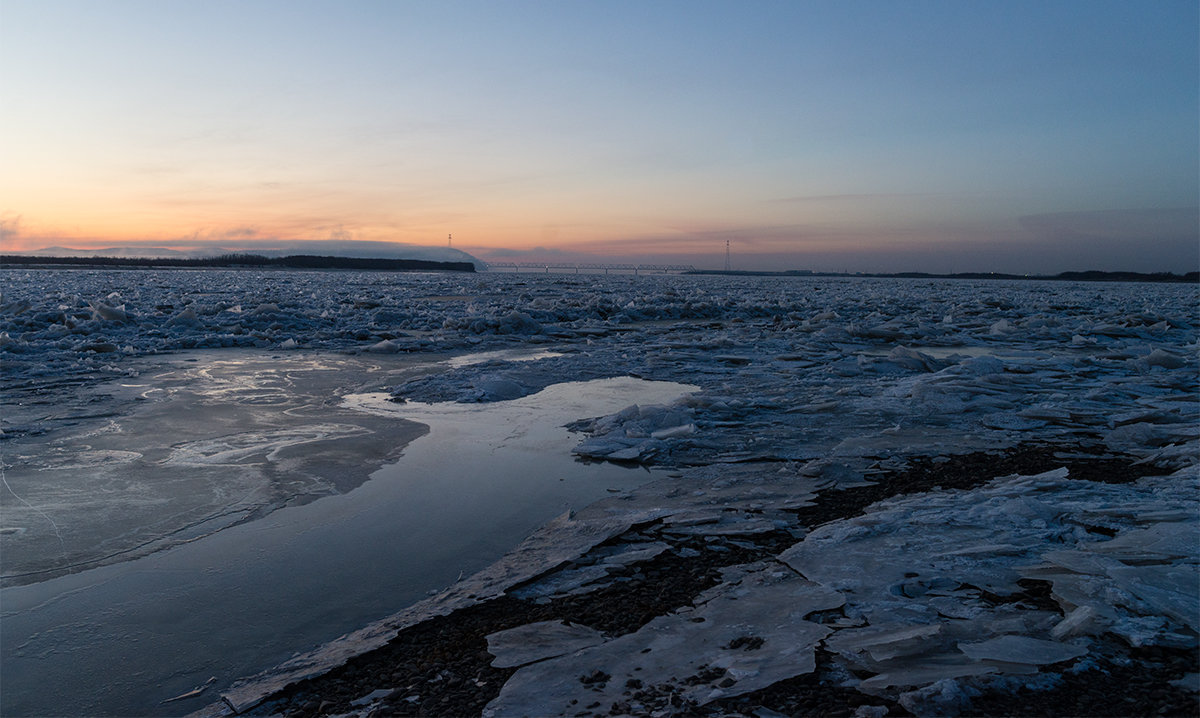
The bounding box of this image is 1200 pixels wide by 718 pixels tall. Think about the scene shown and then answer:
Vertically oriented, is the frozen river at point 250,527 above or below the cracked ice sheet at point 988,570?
below

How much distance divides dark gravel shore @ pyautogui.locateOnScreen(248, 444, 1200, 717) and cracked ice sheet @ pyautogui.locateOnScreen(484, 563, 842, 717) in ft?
0.17

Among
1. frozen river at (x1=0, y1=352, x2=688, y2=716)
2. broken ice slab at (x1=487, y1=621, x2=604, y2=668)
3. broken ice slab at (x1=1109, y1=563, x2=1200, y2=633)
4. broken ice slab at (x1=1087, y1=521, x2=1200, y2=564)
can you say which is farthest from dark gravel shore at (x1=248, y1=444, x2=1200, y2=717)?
broken ice slab at (x1=1087, y1=521, x2=1200, y2=564)

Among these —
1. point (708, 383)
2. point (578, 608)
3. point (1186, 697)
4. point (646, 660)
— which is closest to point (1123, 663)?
point (1186, 697)

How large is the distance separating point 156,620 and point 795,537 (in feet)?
9.26

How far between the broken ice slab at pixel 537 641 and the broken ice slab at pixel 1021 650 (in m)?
1.23

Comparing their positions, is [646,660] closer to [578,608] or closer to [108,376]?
[578,608]

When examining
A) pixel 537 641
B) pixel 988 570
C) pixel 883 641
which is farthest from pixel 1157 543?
pixel 537 641

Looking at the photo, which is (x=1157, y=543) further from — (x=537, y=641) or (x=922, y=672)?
(x=537, y=641)

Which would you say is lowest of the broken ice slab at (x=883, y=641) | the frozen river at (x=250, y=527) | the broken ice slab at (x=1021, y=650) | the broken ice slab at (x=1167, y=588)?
the frozen river at (x=250, y=527)

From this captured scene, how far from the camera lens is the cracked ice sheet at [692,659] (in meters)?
2.13

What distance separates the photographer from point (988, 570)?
2895mm

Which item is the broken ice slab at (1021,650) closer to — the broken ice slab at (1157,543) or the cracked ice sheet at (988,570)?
the cracked ice sheet at (988,570)

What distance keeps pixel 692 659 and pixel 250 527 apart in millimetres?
2548

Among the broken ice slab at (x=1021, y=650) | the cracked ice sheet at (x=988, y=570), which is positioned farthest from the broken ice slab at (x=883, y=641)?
the broken ice slab at (x=1021, y=650)
